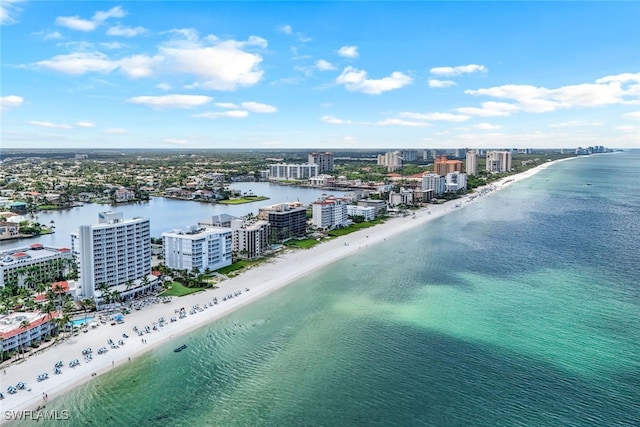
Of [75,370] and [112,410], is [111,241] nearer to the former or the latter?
[75,370]

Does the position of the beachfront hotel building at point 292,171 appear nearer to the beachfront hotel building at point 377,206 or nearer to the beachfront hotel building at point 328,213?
the beachfront hotel building at point 377,206

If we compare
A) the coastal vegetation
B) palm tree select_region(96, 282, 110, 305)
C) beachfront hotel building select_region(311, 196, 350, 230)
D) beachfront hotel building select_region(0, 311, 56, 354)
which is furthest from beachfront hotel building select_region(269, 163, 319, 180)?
beachfront hotel building select_region(0, 311, 56, 354)

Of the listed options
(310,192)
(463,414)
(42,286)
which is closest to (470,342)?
(463,414)

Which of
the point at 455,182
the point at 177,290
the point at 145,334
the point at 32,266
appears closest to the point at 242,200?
the point at 455,182

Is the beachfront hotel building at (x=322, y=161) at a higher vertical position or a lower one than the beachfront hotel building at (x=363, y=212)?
higher

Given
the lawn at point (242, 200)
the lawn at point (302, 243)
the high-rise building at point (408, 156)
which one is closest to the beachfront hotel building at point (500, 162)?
the high-rise building at point (408, 156)

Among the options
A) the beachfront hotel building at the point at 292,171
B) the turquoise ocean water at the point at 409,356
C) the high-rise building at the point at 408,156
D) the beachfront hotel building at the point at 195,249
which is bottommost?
the turquoise ocean water at the point at 409,356

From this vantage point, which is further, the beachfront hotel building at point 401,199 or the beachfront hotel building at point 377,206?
the beachfront hotel building at point 401,199
